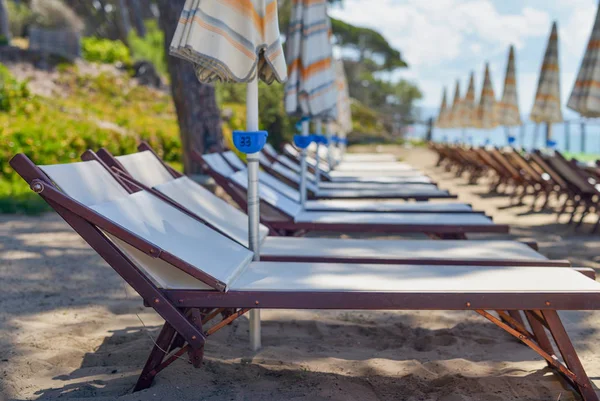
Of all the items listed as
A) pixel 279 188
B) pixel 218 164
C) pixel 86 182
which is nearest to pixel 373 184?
pixel 279 188

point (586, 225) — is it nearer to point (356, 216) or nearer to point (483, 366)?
point (356, 216)

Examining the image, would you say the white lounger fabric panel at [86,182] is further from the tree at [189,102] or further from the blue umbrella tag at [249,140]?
the tree at [189,102]

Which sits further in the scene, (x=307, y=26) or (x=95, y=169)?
(x=307, y=26)

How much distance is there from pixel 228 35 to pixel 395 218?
2.27 m

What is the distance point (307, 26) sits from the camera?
5555mm

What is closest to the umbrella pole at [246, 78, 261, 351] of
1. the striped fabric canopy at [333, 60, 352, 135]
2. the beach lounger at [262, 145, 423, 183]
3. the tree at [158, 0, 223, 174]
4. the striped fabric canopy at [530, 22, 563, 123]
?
the beach lounger at [262, 145, 423, 183]

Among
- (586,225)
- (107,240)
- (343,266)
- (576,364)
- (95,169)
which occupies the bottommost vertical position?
(586,225)

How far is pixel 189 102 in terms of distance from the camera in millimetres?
7492

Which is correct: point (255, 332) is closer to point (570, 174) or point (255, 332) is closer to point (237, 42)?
point (237, 42)

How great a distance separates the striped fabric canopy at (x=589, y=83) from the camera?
318 inches

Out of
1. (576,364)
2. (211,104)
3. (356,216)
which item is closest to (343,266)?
(576,364)

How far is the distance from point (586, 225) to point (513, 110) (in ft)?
27.1

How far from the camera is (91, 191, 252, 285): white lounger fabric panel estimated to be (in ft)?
8.23

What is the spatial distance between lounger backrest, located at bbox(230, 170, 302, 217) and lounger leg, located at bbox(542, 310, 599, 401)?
2.25m
